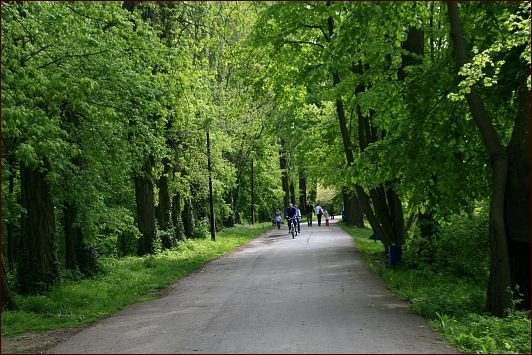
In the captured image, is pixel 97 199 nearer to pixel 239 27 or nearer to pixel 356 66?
pixel 239 27

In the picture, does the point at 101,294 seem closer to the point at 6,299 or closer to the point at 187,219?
the point at 6,299

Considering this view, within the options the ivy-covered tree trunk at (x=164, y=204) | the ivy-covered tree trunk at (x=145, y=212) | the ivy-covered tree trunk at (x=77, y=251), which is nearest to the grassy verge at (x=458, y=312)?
the ivy-covered tree trunk at (x=77, y=251)

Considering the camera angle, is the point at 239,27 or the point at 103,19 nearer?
the point at 103,19

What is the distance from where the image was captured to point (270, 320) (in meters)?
8.56

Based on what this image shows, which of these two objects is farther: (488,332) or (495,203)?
(495,203)

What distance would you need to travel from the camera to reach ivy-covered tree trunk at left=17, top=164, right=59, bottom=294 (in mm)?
12328

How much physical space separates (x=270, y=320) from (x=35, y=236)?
22.9ft

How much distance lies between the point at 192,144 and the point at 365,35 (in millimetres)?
17250

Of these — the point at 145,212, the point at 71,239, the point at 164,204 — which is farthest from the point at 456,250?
the point at 164,204

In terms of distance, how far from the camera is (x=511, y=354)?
20.8 ft

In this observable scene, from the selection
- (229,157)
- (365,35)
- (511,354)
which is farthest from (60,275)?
(229,157)

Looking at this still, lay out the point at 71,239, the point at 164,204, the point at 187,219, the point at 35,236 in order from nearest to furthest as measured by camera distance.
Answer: the point at 35,236 < the point at 71,239 < the point at 164,204 < the point at 187,219

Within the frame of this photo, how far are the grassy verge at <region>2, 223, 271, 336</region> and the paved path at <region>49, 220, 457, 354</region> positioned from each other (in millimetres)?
701

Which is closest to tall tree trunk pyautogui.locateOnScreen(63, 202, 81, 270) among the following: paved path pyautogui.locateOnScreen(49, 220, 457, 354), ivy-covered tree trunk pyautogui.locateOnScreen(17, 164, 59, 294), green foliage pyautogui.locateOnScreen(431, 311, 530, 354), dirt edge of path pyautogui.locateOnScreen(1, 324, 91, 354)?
ivy-covered tree trunk pyautogui.locateOnScreen(17, 164, 59, 294)
